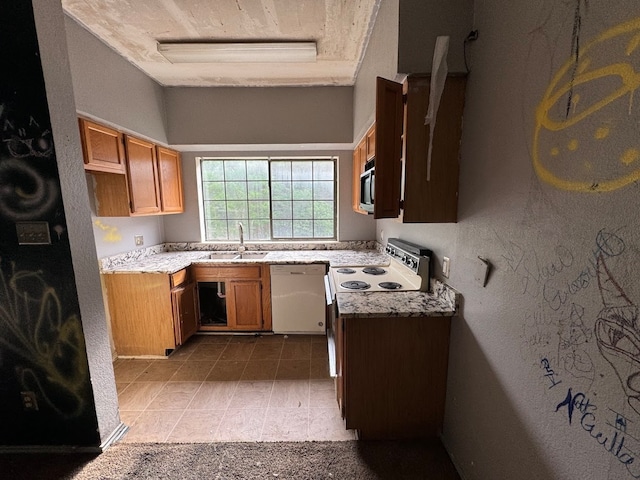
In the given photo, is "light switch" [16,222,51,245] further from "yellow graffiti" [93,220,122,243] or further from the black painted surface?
"yellow graffiti" [93,220,122,243]

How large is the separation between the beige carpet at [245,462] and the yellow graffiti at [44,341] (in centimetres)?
29

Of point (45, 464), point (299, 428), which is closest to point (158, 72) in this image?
point (45, 464)

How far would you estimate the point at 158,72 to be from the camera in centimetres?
265

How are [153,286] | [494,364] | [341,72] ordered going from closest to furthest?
[494,364], [153,286], [341,72]

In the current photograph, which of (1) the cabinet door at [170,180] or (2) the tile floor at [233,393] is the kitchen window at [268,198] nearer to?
(1) the cabinet door at [170,180]

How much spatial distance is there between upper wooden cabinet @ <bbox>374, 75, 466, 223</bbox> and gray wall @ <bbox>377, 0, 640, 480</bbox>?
2.6 inches

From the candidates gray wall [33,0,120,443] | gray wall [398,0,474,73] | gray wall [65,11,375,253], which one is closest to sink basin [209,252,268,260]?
gray wall [65,11,375,253]

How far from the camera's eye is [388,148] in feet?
4.67

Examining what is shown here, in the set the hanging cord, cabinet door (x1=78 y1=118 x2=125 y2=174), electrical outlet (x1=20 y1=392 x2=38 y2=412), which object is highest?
the hanging cord

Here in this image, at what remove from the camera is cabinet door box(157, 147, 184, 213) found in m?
2.97

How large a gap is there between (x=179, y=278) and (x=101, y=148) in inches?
50.3

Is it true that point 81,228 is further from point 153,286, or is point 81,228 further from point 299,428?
point 299,428

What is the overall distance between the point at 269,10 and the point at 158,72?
1.50 metres

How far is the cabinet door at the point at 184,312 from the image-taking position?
2.64 meters
